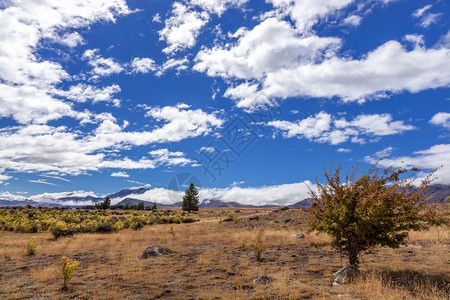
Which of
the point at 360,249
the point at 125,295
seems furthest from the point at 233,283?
the point at 360,249

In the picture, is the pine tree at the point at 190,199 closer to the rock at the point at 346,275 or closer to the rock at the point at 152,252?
the rock at the point at 152,252

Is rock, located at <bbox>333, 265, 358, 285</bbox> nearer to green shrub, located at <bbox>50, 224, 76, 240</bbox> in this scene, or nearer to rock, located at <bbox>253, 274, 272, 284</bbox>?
rock, located at <bbox>253, 274, 272, 284</bbox>

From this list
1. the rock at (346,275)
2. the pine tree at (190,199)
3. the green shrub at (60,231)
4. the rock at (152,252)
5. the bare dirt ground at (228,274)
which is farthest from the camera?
the pine tree at (190,199)

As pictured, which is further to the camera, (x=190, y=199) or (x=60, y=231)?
(x=190, y=199)

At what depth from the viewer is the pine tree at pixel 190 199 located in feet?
262

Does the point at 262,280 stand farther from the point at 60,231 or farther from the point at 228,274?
the point at 60,231

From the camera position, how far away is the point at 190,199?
8112 centimetres

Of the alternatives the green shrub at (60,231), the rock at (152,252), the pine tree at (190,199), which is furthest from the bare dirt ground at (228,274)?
the pine tree at (190,199)

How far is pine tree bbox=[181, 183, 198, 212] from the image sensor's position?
79981mm

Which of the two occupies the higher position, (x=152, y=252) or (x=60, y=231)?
(x=60, y=231)

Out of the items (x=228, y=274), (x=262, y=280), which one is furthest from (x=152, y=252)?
(x=262, y=280)

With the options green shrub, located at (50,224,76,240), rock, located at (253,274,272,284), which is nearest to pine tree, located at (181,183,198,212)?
green shrub, located at (50,224,76,240)

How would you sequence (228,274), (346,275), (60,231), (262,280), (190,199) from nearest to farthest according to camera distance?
1. (346,275)
2. (262,280)
3. (228,274)
4. (60,231)
5. (190,199)

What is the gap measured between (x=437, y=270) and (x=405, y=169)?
4.60 metres
